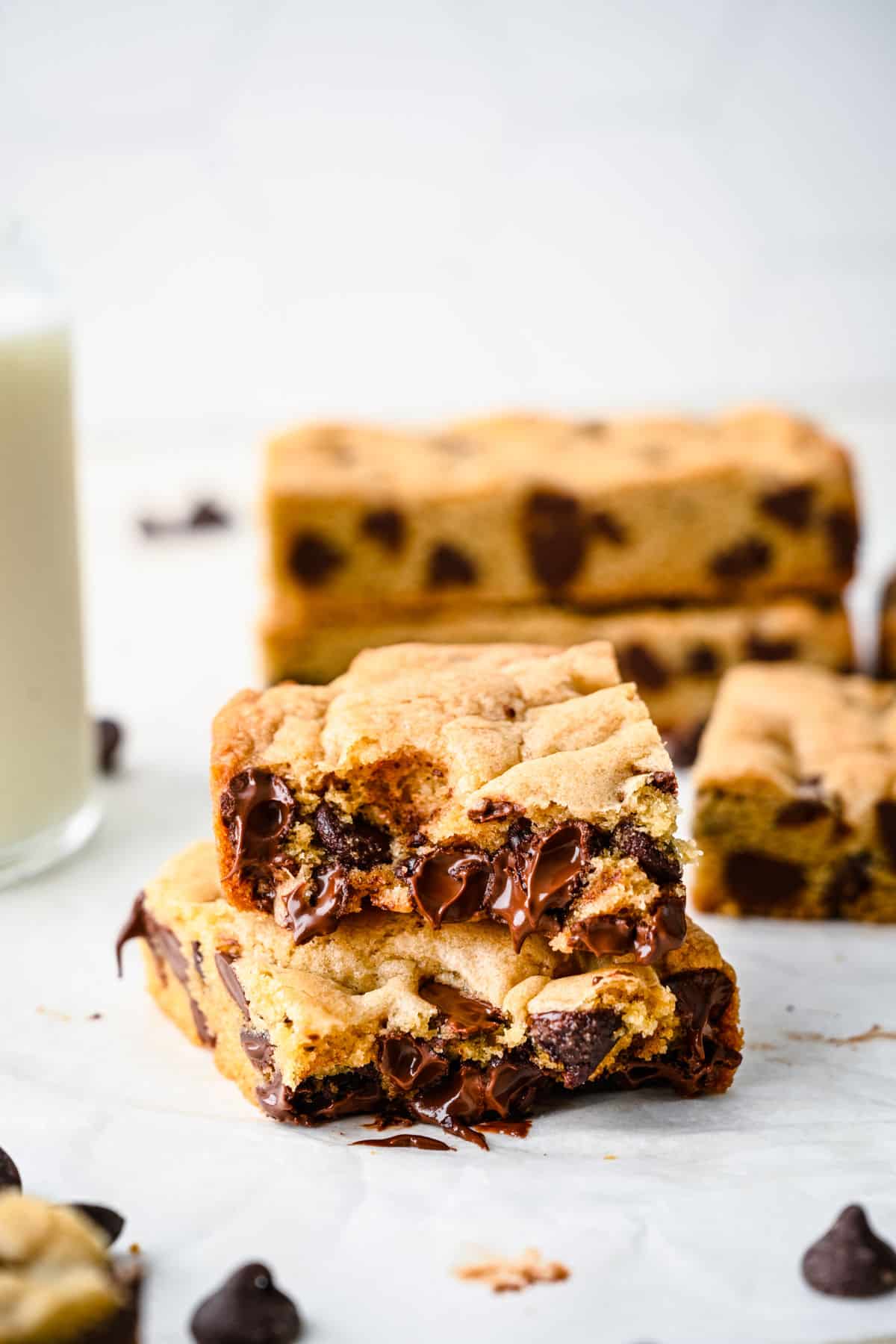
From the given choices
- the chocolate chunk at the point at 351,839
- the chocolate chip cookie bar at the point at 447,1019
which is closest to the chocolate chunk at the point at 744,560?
the chocolate chip cookie bar at the point at 447,1019

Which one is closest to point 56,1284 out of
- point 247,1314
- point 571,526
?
point 247,1314

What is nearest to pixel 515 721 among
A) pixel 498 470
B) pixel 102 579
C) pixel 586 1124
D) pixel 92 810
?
pixel 586 1124

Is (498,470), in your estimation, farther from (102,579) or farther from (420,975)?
(420,975)

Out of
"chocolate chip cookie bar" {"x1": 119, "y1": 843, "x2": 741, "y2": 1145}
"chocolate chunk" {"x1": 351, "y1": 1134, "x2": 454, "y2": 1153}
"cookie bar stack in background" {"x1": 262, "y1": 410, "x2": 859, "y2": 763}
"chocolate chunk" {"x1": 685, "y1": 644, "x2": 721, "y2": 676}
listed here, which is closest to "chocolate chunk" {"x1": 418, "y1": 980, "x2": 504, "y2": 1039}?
"chocolate chip cookie bar" {"x1": 119, "y1": 843, "x2": 741, "y2": 1145}

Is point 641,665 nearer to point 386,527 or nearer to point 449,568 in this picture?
point 449,568

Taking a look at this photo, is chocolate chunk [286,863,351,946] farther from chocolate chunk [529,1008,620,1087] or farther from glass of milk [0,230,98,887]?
glass of milk [0,230,98,887]
